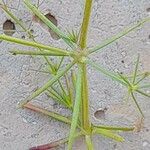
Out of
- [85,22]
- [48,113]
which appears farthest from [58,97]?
[85,22]

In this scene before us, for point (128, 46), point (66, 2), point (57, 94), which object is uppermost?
point (66, 2)

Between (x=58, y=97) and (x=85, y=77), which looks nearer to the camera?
(x=85, y=77)

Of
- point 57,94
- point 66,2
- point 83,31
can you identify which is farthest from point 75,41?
point 66,2

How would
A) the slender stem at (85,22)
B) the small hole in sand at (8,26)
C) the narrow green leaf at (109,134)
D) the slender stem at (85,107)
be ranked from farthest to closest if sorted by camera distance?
1. the small hole in sand at (8,26)
2. the narrow green leaf at (109,134)
3. the slender stem at (85,107)
4. the slender stem at (85,22)

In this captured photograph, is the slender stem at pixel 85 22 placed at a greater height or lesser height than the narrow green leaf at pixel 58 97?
lesser

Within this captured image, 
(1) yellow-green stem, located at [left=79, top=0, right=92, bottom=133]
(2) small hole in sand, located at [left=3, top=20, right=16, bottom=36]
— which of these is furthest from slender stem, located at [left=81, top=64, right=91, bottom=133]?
(2) small hole in sand, located at [left=3, top=20, right=16, bottom=36]

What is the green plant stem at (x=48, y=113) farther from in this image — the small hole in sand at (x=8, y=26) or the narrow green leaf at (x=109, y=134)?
the small hole in sand at (x=8, y=26)

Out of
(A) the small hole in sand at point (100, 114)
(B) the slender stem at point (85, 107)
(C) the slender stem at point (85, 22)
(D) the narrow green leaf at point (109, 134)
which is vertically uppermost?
(A) the small hole in sand at point (100, 114)

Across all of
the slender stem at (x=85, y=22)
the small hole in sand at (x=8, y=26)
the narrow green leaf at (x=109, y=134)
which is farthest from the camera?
the small hole in sand at (x=8, y=26)

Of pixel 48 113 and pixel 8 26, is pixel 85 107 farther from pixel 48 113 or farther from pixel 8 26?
pixel 8 26

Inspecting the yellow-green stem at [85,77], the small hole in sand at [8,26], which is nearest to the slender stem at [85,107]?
the yellow-green stem at [85,77]

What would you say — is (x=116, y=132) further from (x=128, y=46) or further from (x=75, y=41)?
(x=75, y=41)
